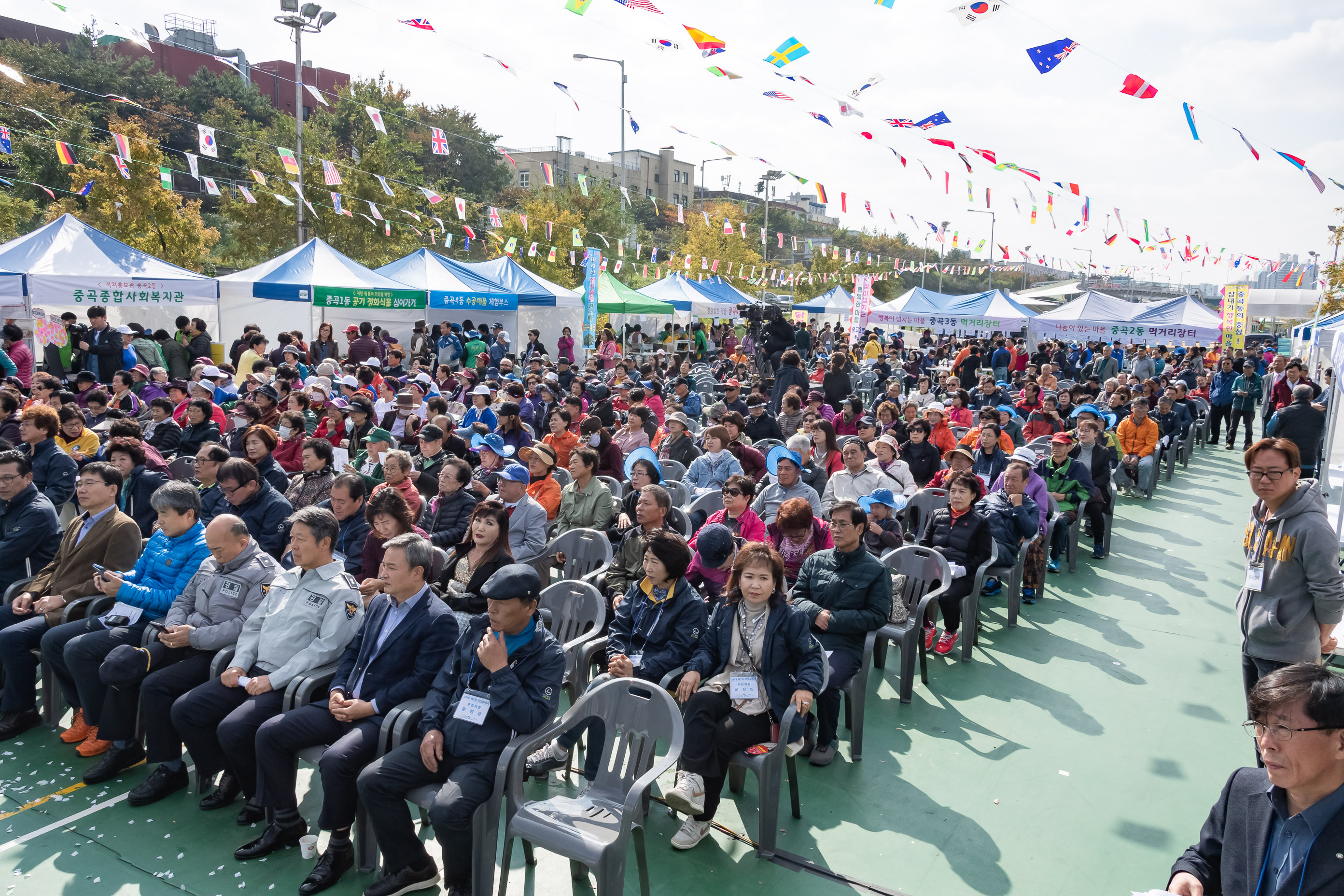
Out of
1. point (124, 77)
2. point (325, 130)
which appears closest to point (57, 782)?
point (325, 130)

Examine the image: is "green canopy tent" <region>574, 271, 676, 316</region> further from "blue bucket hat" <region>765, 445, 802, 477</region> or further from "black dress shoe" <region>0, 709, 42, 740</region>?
"black dress shoe" <region>0, 709, 42, 740</region>

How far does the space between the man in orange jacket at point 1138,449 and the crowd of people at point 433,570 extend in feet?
6.28

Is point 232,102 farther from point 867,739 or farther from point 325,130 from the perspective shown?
point 867,739

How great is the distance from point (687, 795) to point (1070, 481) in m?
5.38

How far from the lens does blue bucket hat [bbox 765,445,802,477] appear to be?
555cm

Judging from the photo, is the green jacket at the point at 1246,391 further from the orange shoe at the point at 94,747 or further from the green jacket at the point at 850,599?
the orange shoe at the point at 94,747

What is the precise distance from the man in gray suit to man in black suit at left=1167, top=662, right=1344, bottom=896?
4.00 metres

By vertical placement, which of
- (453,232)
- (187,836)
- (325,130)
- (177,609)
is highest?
(325,130)

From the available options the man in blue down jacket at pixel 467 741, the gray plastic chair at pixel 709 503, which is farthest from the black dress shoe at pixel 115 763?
the gray plastic chair at pixel 709 503

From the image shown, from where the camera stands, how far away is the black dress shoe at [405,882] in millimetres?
3062

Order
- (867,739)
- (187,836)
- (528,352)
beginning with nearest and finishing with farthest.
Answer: (187,836)
(867,739)
(528,352)

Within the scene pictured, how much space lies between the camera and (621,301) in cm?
1938

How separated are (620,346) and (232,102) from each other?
105 feet

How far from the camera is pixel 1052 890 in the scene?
322 cm
